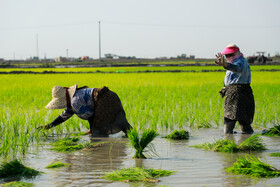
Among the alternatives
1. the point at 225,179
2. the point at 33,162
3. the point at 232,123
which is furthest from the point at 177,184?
the point at 232,123

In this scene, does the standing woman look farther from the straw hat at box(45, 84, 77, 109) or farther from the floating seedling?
the straw hat at box(45, 84, 77, 109)

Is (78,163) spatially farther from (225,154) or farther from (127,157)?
(225,154)

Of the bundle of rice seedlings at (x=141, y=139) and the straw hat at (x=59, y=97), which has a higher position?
the straw hat at (x=59, y=97)

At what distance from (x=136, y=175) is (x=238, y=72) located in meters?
2.78

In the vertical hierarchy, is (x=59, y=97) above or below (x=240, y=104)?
above

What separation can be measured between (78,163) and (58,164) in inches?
9.4

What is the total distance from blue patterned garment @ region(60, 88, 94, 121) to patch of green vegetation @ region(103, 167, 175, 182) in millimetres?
1857

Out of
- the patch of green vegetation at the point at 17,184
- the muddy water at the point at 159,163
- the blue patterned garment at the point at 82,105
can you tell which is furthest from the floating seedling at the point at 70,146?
the patch of green vegetation at the point at 17,184

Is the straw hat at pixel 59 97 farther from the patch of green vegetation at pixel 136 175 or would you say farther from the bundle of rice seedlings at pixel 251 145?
the bundle of rice seedlings at pixel 251 145

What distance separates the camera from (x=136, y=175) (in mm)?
3559

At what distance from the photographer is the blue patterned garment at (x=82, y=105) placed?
5.36m

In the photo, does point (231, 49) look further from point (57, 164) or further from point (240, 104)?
point (57, 164)

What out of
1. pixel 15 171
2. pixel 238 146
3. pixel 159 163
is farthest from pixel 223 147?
pixel 15 171

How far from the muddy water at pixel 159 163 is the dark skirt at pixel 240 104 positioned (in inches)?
13.8
